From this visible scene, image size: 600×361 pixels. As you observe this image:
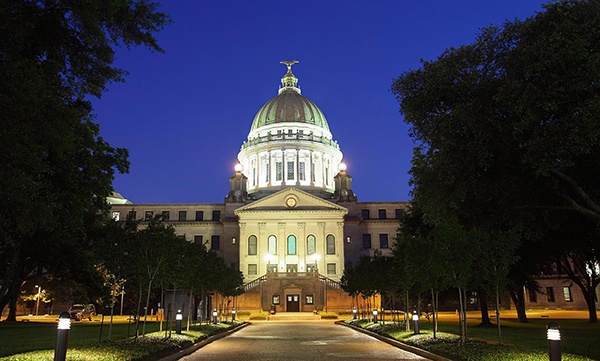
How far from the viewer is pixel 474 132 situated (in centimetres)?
1984

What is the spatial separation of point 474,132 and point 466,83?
266cm

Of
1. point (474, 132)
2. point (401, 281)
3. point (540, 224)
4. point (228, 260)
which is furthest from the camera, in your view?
point (228, 260)

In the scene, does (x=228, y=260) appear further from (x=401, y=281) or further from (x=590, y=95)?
(x=590, y=95)

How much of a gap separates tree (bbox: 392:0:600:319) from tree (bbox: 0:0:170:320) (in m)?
→ 11.4

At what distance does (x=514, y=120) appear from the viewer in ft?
66.6

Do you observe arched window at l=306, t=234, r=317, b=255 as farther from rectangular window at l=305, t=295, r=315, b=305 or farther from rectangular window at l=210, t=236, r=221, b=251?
rectangular window at l=210, t=236, r=221, b=251

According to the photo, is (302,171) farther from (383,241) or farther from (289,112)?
(383,241)

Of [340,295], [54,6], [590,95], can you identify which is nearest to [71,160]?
[54,6]

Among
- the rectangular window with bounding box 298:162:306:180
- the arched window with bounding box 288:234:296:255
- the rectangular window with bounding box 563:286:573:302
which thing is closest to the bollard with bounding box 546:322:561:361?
the arched window with bounding box 288:234:296:255

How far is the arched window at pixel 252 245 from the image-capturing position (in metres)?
89.6

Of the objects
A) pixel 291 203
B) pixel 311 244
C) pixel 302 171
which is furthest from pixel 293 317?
pixel 302 171

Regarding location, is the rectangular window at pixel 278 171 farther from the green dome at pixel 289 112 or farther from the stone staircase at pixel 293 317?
the stone staircase at pixel 293 317

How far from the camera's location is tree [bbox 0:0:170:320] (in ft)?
40.8

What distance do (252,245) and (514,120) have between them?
72.6 metres
